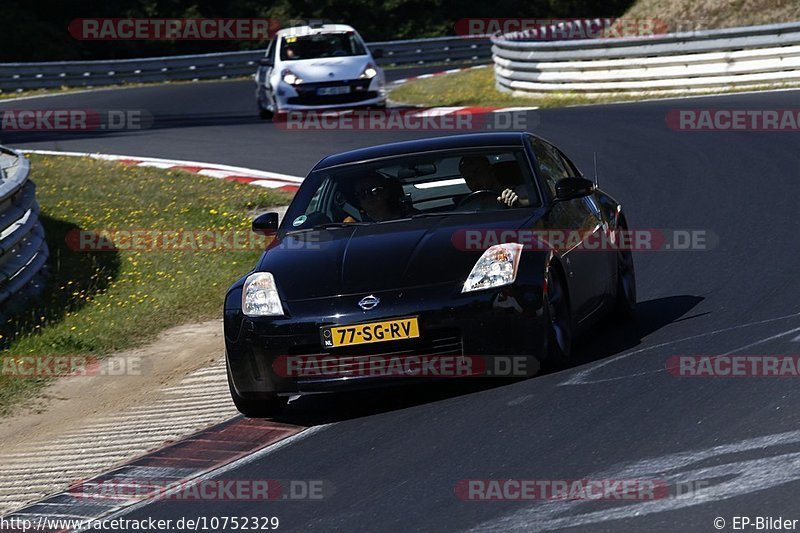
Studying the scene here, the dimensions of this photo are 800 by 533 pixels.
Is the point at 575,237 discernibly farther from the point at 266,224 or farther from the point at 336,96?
the point at 336,96

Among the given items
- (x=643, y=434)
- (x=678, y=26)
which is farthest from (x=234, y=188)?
(x=678, y=26)

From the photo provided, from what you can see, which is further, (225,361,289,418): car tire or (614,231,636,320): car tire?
(614,231,636,320): car tire

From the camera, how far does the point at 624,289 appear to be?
885 cm

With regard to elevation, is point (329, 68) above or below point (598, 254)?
below

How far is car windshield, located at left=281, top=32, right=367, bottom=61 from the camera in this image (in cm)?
2480

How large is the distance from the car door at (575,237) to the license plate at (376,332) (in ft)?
3.74

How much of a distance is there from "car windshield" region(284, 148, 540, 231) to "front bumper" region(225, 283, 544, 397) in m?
1.08

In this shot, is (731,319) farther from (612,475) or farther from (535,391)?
(612,475)

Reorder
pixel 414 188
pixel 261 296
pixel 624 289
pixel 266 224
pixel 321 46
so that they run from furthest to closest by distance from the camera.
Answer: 1. pixel 321 46
2. pixel 624 289
3. pixel 414 188
4. pixel 266 224
5. pixel 261 296

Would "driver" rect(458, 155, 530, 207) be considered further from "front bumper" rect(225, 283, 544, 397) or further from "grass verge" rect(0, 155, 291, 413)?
"grass verge" rect(0, 155, 291, 413)

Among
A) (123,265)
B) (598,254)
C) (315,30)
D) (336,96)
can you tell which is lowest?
(336,96)

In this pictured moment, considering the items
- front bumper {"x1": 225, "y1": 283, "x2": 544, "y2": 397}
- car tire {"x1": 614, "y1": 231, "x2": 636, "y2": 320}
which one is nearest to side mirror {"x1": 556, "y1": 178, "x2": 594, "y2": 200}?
car tire {"x1": 614, "y1": 231, "x2": 636, "y2": 320}

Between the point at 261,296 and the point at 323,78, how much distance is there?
16516 mm

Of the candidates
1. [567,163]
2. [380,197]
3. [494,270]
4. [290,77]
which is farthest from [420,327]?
[290,77]
